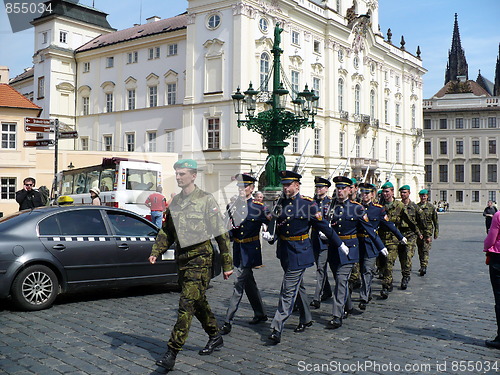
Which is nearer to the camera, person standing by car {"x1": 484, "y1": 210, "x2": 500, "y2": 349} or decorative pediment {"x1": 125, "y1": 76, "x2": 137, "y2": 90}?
person standing by car {"x1": 484, "y1": 210, "x2": 500, "y2": 349}

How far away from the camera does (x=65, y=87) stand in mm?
51281

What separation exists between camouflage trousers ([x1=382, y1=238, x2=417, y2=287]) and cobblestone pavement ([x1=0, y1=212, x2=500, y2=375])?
0.43 meters

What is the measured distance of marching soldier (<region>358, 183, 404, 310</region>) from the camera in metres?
8.41

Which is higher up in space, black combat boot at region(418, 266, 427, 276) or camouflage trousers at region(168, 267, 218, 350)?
camouflage trousers at region(168, 267, 218, 350)

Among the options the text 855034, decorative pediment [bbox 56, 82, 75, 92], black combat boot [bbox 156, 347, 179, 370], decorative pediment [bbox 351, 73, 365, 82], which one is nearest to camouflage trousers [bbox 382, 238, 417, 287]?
black combat boot [bbox 156, 347, 179, 370]

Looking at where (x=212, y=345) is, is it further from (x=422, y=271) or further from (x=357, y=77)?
(x=357, y=77)

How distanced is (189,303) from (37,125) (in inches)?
446

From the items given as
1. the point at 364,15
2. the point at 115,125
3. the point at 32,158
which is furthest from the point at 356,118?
the point at 32,158

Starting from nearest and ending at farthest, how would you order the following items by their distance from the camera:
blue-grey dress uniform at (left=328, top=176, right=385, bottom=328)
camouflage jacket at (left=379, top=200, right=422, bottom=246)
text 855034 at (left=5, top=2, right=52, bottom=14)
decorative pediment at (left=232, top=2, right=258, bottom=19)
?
text 855034 at (left=5, top=2, right=52, bottom=14)
blue-grey dress uniform at (left=328, top=176, right=385, bottom=328)
camouflage jacket at (left=379, top=200, right=422, bottom=246)
decorative pediment at (left=232, top=2, right=258, bottom=19)

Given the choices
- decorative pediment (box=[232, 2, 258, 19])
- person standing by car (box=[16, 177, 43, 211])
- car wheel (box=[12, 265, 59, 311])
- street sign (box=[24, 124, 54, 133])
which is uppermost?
decorative pediment (box=[232, 2, 258, 19])

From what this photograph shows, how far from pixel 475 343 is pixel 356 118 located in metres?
46.1

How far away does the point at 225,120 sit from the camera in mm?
39281

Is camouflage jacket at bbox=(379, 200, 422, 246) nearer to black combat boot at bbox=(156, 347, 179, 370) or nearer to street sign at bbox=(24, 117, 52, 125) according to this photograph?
black combat boot at bbox=(156, 347, 179, 370)

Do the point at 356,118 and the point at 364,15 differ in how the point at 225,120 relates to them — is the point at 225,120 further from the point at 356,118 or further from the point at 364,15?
the point at 364,15
